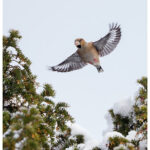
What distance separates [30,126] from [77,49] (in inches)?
99.2

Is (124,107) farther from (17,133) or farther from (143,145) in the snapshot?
(17,133)

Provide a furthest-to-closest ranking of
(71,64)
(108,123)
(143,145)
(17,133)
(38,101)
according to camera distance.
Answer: (71,64) → (108,123) → (38,101) → (143,145) → (17,133)

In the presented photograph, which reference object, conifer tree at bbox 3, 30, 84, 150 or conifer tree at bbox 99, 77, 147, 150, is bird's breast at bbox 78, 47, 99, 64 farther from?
conifer tree at bbox 3, 30, 84, 150

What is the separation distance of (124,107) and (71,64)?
4.57 ft

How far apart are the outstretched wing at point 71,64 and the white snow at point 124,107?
118 centimetres

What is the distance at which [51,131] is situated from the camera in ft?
7.87

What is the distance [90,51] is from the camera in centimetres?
407

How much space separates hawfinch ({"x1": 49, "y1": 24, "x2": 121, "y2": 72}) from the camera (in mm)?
3990

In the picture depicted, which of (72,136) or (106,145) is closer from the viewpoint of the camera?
(106,145)

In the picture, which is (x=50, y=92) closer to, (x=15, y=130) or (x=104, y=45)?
(x=15, y=130)

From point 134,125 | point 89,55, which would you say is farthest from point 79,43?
point 134,125

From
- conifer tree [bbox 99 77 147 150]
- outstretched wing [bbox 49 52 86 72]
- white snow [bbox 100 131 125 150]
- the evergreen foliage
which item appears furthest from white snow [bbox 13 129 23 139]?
outstretched wing [bbox 49 52 86 72]

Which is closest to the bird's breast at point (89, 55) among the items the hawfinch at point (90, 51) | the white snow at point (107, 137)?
the hawfinch at point (90, 51)

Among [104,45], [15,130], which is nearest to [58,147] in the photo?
[15,130]
